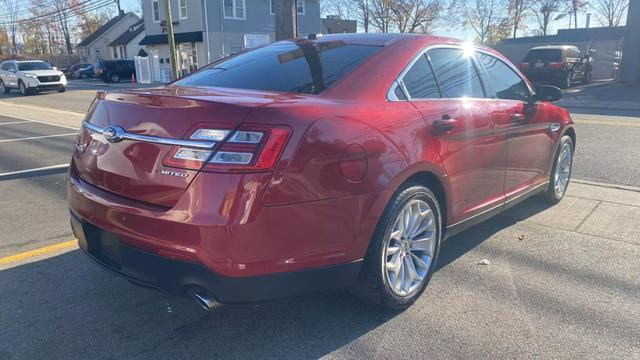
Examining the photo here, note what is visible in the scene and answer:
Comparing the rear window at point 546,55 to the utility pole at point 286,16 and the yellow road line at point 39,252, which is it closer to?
the utility pole at point 286,16

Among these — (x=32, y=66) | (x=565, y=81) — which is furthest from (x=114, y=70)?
(x=565, y=81)

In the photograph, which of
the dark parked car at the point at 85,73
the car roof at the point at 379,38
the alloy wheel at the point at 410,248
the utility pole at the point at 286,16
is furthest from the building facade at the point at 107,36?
the alloy wheel at the point at 410,248

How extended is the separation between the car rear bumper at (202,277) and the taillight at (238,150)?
19.4 inches

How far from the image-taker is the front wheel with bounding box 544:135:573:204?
5.27 metres

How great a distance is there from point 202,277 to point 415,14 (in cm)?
4830

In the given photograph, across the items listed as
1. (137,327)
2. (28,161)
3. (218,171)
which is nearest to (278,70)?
(218,171)

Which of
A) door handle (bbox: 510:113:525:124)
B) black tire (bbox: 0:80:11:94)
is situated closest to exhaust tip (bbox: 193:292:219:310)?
door handle (bbox: 510:113:525:124)

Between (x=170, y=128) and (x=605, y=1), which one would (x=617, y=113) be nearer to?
(x=170, y=128)

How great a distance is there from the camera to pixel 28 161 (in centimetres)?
785

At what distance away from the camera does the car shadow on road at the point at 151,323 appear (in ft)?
9.18

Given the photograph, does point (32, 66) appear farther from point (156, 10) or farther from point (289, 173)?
point (289, 173)

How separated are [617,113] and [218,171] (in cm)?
1500

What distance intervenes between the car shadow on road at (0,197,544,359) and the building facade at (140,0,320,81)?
30.5 meters

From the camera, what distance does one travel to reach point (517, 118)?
4.28 meters
